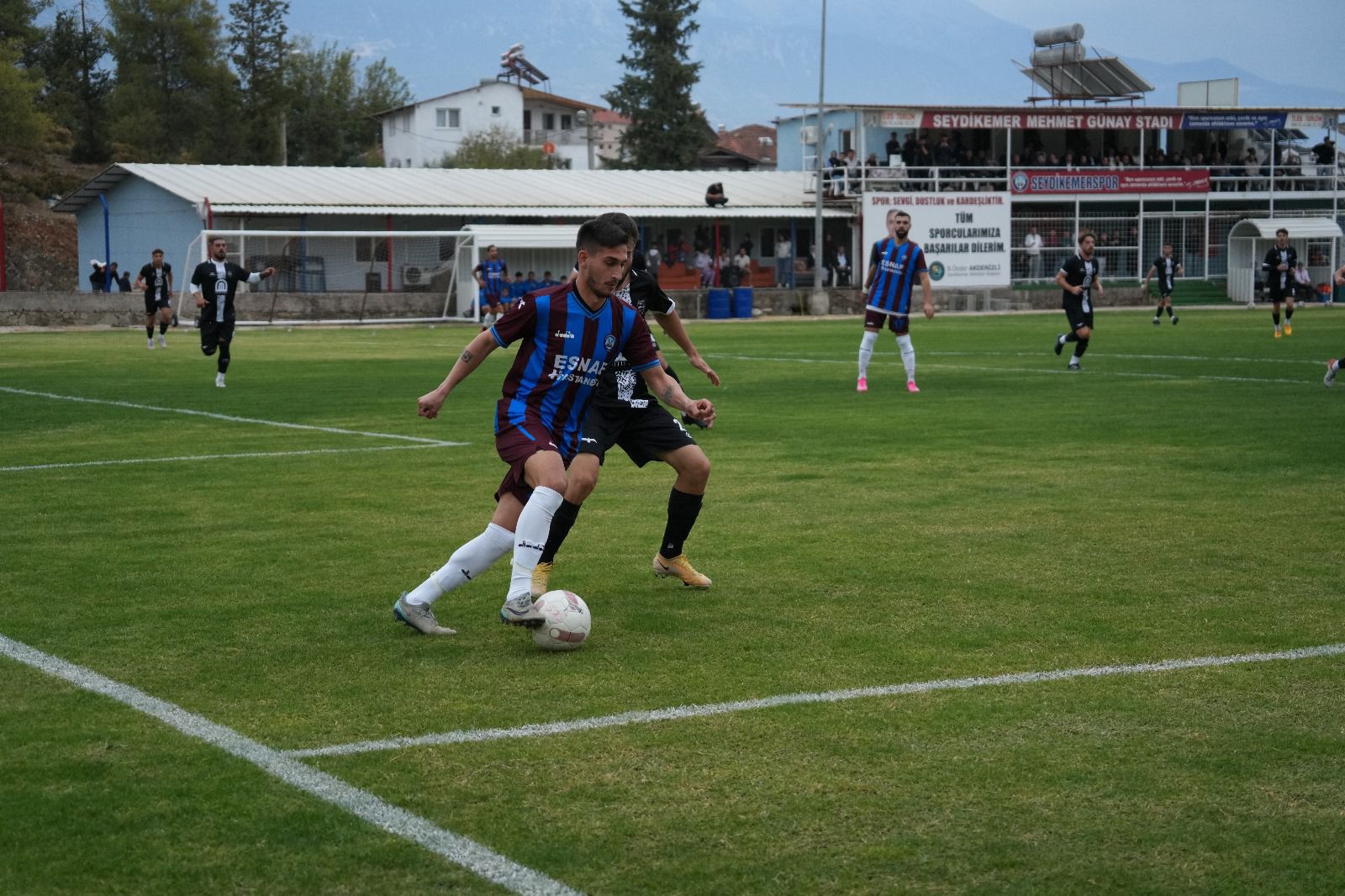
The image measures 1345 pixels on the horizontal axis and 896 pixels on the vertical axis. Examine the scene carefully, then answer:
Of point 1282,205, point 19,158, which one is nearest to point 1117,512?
point 1282,205

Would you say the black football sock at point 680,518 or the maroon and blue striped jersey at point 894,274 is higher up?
the maroon and blue striped jersey at point 894,274

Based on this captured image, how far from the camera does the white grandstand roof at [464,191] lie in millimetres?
49406

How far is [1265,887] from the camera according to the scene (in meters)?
3.81

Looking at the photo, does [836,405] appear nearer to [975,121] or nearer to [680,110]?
[975,121]

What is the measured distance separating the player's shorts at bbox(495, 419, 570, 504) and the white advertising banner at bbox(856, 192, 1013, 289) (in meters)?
49.7

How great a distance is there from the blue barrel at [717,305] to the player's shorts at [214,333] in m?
27.0

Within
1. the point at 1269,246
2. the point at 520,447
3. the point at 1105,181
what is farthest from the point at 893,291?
the point at 1105,181

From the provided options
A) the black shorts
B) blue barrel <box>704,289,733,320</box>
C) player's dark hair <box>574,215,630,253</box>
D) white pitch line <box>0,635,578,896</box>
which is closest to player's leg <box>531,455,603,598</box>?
the black shorts

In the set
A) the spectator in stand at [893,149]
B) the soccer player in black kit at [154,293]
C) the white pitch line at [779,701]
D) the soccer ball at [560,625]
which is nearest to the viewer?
the white pitch line at [779,701]

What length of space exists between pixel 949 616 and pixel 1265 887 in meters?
3.13

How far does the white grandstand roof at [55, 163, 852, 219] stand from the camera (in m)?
49.4

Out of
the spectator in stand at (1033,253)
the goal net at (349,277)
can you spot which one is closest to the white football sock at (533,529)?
the goal net at (349,277)

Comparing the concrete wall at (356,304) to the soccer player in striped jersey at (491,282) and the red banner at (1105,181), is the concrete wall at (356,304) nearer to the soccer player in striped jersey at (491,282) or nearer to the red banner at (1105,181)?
the red banner at (1105,181)

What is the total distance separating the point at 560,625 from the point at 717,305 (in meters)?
42.6
